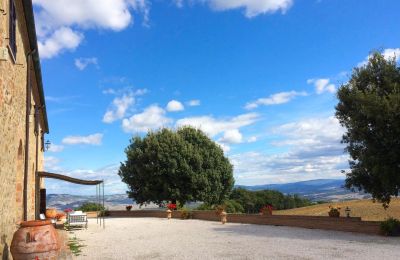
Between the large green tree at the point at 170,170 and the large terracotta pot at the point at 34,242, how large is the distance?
25.6m

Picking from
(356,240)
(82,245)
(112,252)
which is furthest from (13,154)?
(356,240)

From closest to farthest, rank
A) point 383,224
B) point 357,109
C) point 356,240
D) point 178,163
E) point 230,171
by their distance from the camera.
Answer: point 356,240, point 383,224, point 357,109, point 178,163, point 230,171

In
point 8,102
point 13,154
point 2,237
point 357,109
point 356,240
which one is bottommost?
point 356,240

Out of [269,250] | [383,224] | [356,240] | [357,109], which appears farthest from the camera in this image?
[357,109]

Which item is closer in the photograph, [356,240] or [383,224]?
[356,240]

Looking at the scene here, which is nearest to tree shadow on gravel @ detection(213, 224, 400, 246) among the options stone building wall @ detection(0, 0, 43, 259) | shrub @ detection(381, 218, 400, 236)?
shrub @ detection(381, 218, 400, 236)

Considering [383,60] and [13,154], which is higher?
[383,60]

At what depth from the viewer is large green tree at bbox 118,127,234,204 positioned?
34.3m

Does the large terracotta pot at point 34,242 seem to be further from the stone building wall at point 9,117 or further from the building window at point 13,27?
the building window at point 13,27

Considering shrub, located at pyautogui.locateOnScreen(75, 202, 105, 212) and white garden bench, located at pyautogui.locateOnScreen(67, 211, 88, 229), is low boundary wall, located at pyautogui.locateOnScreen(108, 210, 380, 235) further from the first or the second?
shrub, located at pyautogui.locateOnScreen(75, 202, 105, 212)

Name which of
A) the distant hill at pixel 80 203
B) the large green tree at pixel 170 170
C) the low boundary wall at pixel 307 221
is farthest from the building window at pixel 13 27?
the large green tree at pixel 170 170

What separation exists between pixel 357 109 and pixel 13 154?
468 inches

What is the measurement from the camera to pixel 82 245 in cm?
1404

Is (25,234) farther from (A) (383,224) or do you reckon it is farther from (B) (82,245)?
(A) (383,224)
